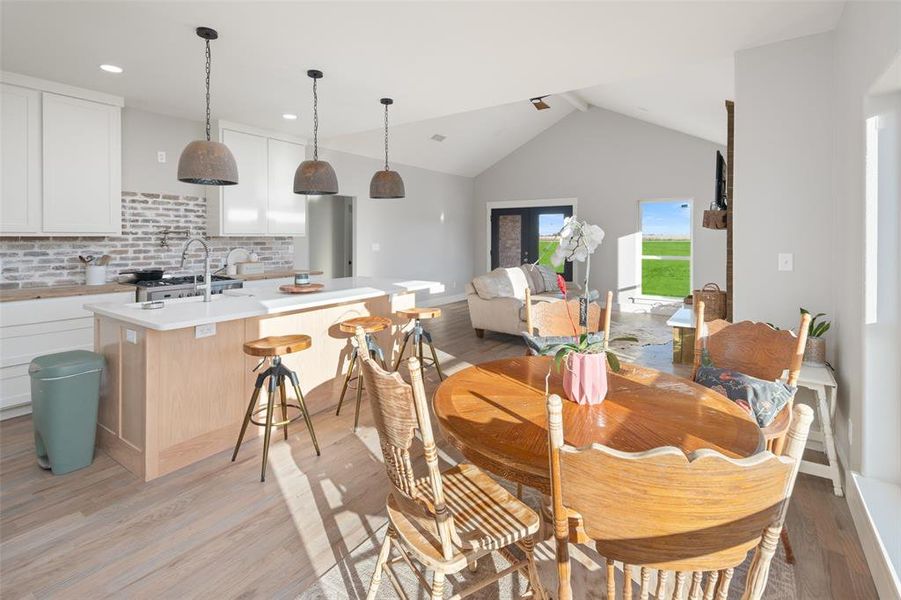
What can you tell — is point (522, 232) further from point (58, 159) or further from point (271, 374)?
point (271, 374)

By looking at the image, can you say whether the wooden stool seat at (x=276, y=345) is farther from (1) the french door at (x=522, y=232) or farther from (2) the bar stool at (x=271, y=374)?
(1) the french door at (x=522, y=232)

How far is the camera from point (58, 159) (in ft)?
12.9

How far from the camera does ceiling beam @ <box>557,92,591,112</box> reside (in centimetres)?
825

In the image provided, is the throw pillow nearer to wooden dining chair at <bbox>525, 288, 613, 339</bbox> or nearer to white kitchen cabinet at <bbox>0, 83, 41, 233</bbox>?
wooden dining chair at <bbox>525, 288, 613, 339</bbox>

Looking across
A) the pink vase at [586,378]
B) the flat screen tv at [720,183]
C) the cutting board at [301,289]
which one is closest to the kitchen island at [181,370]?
the cutting board at [301,289]

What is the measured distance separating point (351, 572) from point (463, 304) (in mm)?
7669

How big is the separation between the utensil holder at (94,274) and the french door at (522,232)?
24.3 ft

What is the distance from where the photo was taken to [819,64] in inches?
108

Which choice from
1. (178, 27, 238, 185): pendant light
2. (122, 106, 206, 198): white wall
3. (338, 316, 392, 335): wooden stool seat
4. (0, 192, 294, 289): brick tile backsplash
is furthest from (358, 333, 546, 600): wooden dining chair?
(122, 106, 206, 198): white wall

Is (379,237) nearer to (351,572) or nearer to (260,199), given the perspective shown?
(260,199)

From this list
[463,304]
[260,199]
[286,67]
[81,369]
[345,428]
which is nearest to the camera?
[81,369]

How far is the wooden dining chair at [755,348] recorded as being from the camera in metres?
2.03

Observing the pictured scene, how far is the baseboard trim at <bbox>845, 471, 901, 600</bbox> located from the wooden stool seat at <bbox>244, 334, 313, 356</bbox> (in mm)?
2769

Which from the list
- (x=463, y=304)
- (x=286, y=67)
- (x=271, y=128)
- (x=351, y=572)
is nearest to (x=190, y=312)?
(x=351, y=572)
